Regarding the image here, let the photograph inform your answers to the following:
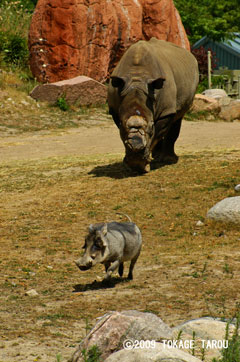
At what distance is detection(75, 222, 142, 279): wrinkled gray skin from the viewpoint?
5912 mm

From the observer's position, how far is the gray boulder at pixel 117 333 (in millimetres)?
4254

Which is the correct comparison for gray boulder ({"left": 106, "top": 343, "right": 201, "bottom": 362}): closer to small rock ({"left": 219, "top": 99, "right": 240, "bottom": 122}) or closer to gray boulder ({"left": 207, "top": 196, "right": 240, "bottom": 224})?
gray boulder ({"left": 207, "top": 196, "right": 240, "bottom": 224})

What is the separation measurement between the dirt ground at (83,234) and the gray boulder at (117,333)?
1.21ft

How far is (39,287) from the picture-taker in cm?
661

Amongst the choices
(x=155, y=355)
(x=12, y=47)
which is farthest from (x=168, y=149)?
(x=12, y=47)

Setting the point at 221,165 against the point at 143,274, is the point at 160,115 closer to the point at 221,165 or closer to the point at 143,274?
the point at 221,165

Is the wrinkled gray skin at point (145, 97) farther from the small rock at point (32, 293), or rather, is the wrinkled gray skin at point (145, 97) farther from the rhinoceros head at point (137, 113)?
the small rock at point (32, 293)

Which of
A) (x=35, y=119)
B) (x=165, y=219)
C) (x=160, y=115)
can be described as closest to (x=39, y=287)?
(x=165, y=219)

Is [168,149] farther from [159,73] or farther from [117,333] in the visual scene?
[117,333]

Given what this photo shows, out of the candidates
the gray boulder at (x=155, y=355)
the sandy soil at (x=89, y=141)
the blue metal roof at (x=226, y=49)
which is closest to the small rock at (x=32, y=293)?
the gray boulder at (x=155, y=355)

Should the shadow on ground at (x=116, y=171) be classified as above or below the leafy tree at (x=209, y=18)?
above

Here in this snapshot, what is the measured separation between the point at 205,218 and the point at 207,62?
20.0 metres

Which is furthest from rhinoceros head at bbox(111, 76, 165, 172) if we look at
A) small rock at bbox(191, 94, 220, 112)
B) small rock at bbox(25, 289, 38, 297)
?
small rock at bbox(191, 94, 220, 112)

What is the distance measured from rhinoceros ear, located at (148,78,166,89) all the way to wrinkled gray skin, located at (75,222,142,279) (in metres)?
5.32
